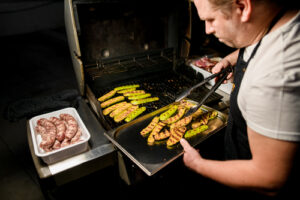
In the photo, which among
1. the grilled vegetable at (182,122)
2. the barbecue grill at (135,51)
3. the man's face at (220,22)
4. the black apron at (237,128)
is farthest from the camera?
the barbecue grill at (135,51)

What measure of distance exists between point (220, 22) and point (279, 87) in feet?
1.84

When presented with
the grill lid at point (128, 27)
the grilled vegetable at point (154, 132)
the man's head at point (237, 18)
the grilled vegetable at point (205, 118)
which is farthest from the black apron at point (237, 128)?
the grill lid at point (128, 27)

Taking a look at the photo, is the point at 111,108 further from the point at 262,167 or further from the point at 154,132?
the point at 262,167

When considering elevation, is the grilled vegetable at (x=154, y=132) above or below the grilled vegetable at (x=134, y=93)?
below

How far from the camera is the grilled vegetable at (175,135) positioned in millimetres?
2357

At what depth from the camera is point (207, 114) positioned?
2818mm

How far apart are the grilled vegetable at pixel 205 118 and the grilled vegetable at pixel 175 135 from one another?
0.20 meters

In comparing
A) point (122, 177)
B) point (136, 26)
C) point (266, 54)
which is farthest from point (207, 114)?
point (136, 26)

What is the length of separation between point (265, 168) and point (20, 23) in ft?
46.1

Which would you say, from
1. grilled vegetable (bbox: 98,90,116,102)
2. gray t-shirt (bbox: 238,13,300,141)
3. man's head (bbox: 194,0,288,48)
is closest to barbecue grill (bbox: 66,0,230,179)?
grilled vegetable (bbox: 98,90,116,102)

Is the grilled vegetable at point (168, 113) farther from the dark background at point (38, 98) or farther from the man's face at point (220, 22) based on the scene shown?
the man's face at point (220, 22)

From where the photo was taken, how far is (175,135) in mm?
2451

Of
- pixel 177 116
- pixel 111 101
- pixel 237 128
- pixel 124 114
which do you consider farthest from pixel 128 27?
pixel 237 128

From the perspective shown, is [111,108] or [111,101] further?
[111,101]
